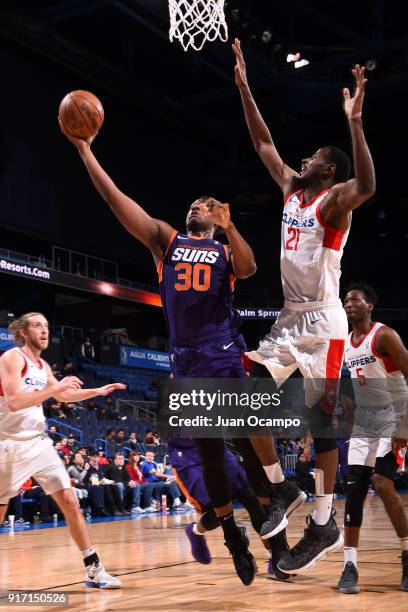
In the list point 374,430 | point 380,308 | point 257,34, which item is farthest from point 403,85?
point 374,430

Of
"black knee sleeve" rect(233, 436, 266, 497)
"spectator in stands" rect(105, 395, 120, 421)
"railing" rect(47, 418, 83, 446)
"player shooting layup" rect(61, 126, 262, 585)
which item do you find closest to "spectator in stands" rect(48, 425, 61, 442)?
"railing" rect(47, 418, 83, 446)

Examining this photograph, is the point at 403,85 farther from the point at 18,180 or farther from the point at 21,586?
the point at 21,586

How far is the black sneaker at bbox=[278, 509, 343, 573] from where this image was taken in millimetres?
4395

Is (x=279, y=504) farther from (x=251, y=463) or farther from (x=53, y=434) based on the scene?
(x=53, y=434)

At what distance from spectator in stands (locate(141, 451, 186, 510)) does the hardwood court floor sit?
4.29 metres

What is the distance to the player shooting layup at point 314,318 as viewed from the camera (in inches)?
171

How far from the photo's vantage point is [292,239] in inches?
175

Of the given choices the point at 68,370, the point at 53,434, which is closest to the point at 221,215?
the point at 53,434

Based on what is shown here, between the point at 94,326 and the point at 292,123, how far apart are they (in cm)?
931

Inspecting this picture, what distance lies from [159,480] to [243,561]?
10.5 metres

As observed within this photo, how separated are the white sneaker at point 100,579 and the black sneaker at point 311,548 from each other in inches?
57.8

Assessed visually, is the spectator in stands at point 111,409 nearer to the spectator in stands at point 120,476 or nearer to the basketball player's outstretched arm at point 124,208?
the spectator in stands at point 120,476

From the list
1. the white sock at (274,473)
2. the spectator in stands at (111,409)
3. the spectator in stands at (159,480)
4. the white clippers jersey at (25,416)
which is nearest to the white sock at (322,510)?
the white sock at (274,473)

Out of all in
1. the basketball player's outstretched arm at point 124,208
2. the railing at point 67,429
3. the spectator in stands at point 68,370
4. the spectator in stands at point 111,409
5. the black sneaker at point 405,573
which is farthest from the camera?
the spectator in stands at point 68,370
